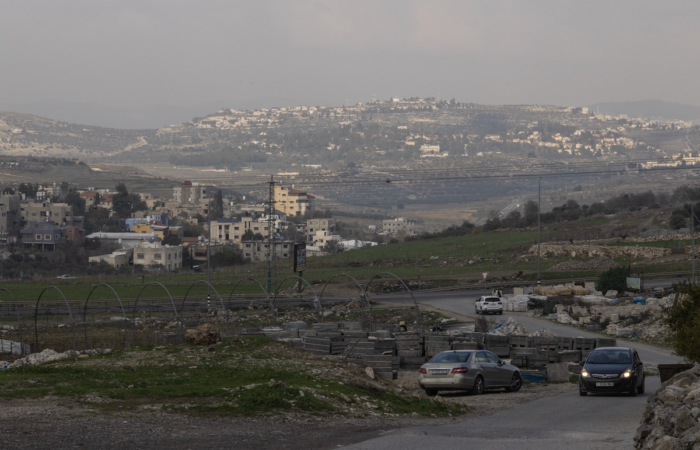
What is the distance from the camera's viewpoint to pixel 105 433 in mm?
10703

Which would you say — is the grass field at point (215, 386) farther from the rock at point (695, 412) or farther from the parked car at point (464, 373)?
the rock at point (695, 412)

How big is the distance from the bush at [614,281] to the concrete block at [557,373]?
3065 centimetres

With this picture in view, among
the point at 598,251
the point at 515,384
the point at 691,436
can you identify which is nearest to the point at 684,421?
the point at 691,436

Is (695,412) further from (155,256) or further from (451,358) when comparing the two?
(155,256)

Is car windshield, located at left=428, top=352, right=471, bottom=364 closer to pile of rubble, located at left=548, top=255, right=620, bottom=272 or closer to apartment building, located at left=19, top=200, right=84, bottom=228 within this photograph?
pile of rubble, located at left=548, top=255, right=620, bottom=272

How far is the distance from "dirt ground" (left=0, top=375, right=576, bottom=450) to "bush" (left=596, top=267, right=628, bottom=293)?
39.1 metres

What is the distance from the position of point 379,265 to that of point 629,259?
26.4 m

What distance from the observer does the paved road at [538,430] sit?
1102 centimetres

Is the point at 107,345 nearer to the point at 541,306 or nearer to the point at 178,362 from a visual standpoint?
the point at 178,362

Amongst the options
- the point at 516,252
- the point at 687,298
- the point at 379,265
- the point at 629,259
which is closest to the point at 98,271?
the point at 379,265

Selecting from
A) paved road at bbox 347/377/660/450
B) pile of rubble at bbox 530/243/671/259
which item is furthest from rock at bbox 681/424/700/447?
pile of rubble at bbox 530/243/671/259

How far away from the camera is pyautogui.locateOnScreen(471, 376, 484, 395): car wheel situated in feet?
58.3

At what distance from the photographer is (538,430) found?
12602 millimetres

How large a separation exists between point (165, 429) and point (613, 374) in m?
A: 10.8
